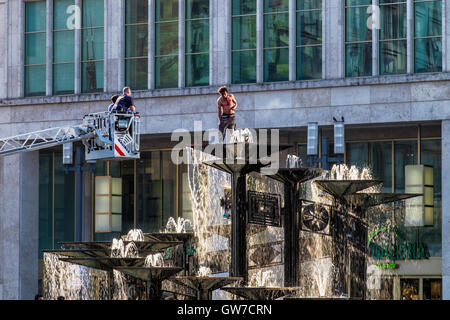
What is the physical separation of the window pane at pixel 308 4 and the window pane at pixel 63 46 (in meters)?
8.95

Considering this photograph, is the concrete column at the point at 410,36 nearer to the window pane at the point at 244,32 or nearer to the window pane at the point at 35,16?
the window pane at the point at 244,32

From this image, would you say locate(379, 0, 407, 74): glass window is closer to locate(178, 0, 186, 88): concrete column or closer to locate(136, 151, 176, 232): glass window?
locate(178, 0, 186, 88): concrete column

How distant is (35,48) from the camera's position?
41219mm

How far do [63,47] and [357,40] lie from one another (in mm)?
11314

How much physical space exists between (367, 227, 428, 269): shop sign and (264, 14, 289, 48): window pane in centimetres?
724

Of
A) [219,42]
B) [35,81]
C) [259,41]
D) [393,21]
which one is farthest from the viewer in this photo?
[35,81]

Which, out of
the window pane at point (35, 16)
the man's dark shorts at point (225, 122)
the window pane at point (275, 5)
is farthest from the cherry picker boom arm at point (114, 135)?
the window pane at point (35, 16)

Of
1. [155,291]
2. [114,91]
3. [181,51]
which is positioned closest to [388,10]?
[181,51]

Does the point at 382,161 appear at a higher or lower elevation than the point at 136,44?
lower

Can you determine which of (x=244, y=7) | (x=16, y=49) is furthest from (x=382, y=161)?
(x=16, y=49)

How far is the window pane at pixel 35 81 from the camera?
41062mm

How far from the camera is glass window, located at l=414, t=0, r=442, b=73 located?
35000 mm

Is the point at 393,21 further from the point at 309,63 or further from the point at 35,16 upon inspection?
the point at 35,16

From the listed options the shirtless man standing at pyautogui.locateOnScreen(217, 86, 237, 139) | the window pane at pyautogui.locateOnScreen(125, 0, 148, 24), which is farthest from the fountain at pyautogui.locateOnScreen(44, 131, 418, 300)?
the window pane at pyautogui.locateOnScreen(125, 0, 148, 24)
